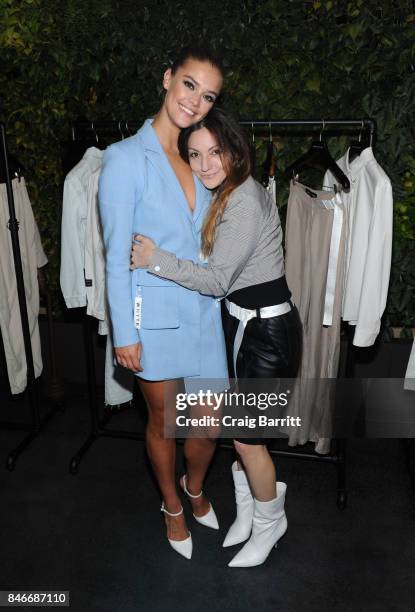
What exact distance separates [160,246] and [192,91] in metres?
0.51

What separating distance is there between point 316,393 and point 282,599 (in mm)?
934

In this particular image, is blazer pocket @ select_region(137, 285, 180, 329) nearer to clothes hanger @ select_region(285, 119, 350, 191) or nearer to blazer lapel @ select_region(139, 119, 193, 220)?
blazer lapel @ select_region(139, 119, 193, 220)

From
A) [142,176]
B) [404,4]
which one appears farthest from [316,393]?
[404,4]

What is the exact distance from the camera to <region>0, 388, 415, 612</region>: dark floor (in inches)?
83.7

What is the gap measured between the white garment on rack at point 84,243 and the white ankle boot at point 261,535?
1.01 m

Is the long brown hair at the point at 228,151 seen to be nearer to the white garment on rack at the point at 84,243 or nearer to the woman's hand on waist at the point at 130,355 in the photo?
the woman's hand on waist at the point at 130,355

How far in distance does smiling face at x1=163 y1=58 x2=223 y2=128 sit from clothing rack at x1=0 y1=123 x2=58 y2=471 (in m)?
0.98

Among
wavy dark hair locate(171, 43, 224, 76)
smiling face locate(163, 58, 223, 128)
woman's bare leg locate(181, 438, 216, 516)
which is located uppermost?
wavy dark hair locate(171, 43, 224, 76)

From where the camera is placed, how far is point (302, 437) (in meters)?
2.84

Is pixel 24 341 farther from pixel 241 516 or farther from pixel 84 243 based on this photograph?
pixel 241 516

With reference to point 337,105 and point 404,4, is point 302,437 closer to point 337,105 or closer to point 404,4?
point 337,105

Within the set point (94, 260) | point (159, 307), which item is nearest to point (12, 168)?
point (94, 260)

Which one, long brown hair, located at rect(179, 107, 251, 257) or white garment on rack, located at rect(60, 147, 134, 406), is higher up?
long brown hair, located at rect(179, 107, 251, 257)

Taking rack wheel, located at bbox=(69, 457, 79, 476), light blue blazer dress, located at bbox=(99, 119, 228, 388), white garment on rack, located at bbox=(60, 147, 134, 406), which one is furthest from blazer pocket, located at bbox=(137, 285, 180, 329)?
rack wheel, located at bbox=(69, 457, 79, 476)
